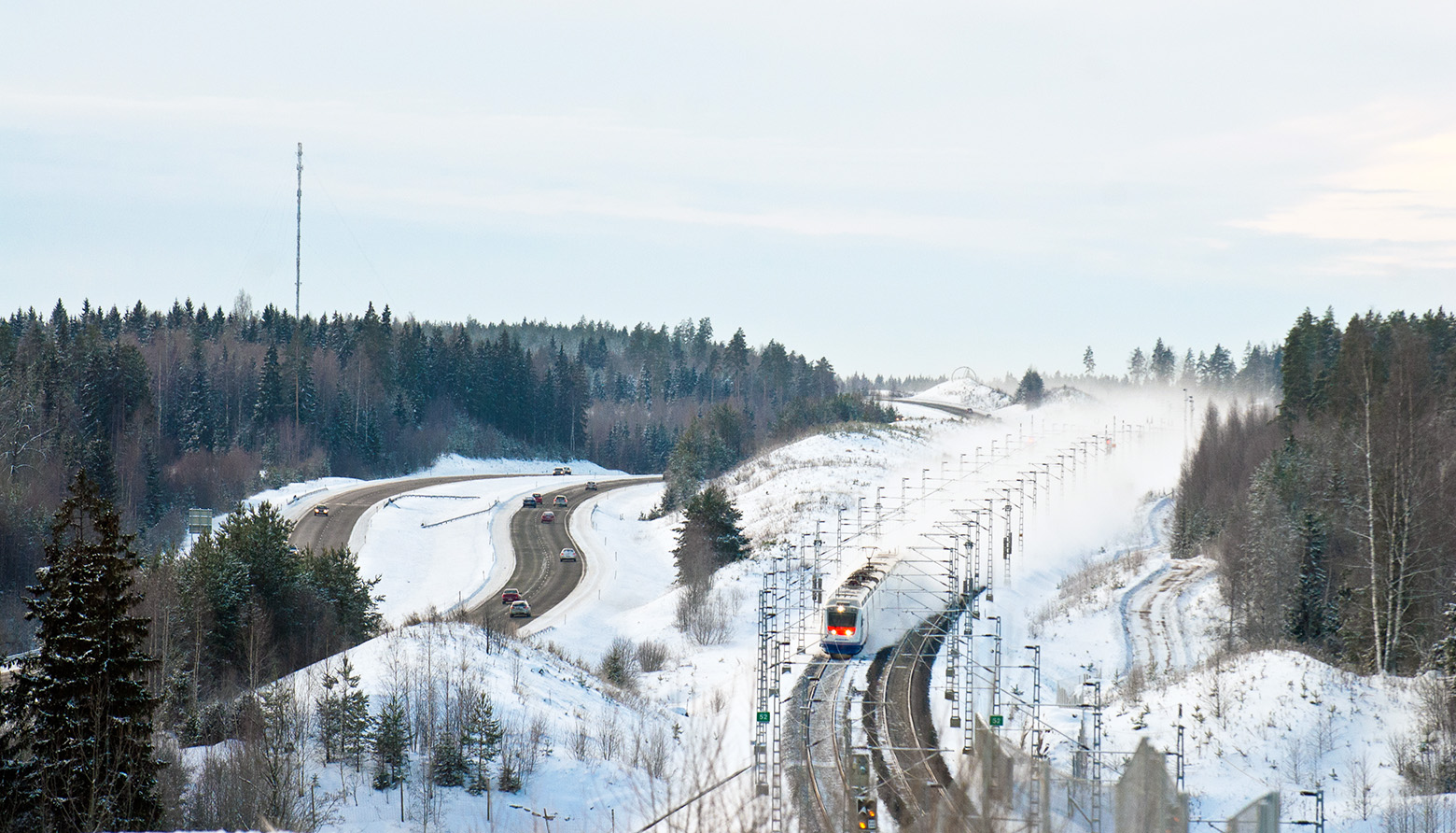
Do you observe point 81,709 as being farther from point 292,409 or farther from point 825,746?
point 292,409

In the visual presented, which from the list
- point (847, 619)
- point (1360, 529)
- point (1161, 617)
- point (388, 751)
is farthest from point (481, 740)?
point (1161, 617)

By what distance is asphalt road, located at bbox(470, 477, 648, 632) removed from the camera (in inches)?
2446

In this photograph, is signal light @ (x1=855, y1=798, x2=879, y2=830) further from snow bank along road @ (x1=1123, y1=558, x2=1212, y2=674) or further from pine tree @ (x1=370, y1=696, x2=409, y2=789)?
snow bank along road @ (x1=1123, y1=558, x2=1212, y2=674)

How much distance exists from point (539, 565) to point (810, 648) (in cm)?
3452

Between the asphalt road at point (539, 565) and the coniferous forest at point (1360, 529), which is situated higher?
the coniferous forest at point (1360, 529)

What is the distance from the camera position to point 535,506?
324ft

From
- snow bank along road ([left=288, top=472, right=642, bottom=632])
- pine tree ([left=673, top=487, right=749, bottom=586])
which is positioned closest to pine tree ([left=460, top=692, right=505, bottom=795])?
snow bank along road ([left=288, top=472, right=642, bottom=632])

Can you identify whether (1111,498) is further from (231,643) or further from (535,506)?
(231,643)

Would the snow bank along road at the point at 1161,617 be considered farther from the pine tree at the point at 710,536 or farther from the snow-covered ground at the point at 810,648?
the pine tree at the point at 710,536

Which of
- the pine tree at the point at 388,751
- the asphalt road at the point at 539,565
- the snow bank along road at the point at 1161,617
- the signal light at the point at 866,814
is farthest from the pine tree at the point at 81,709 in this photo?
the snow bank along road at the point at 1161,617

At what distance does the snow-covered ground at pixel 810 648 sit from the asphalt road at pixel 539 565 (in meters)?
1.44

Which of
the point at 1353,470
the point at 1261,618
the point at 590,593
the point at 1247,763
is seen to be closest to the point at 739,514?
the point at 590,593

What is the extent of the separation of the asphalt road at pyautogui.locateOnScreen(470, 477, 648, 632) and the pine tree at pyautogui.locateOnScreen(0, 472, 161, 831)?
3025 cm

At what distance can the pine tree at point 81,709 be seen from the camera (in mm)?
20703
